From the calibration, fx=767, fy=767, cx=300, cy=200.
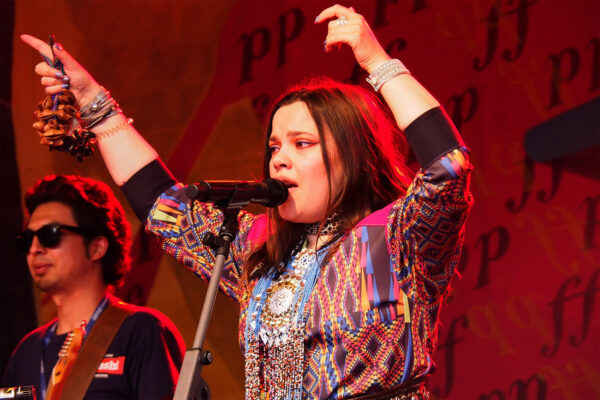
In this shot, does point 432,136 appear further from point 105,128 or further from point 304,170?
point 105,128

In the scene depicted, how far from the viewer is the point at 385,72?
1409 millimetres

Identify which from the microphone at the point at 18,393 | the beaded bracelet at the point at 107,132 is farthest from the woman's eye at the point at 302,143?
the microphone at the point at 18,393

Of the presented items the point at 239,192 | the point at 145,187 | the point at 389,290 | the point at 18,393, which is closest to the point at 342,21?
the point at 239,192

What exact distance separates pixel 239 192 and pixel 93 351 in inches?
54.1

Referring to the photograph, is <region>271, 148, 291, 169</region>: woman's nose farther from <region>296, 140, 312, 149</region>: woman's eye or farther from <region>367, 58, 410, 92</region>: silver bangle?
<region>367, 58, 410, 92</region>: silver bangle

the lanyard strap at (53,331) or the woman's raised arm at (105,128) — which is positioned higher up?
the woman's raised arm at (105,128)

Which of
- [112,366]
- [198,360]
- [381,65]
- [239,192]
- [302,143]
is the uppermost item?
[381,65]

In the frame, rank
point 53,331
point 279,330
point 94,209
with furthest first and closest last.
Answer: point 94,209
point 53,331
point 279,330

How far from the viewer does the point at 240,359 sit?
3.02 m

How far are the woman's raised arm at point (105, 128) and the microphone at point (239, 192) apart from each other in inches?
19.8

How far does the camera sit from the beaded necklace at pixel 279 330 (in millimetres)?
1463

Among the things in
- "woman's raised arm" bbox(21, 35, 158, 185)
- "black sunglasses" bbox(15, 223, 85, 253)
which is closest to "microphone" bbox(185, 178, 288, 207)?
"woman's raised arm" bbox(21, 35, 158, 185)

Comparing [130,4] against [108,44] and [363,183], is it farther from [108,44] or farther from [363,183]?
[363,183]

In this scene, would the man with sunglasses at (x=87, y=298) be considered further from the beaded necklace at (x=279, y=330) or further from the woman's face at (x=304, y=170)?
the woman's face at (x=304, y=170)
